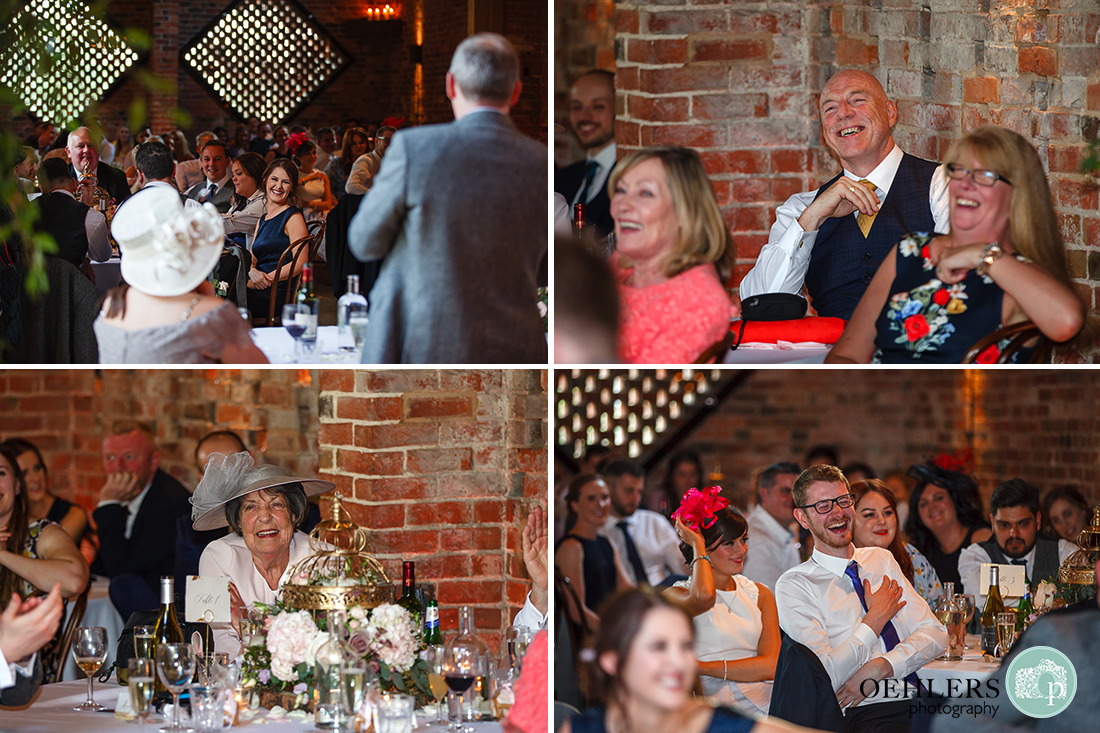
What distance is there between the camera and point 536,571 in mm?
3023

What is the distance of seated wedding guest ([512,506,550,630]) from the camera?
298 cm

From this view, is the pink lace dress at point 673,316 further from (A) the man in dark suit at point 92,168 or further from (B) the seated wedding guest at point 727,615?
(A) the man in dark suit at point 92,168

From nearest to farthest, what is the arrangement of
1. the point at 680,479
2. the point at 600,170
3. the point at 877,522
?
the point at 600,170, the point at 877,522, the point at 680,479

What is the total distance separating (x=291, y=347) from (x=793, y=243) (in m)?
1.36

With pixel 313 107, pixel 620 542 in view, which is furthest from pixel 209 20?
pixel 620 542

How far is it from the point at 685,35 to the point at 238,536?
2.04m

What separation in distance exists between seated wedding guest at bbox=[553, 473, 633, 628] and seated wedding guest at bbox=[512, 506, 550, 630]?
0.16 feet

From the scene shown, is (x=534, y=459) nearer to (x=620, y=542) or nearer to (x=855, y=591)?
(x=855, y=591)

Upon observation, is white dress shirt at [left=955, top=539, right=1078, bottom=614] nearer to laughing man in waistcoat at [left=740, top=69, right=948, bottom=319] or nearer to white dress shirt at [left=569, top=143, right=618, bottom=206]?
laughing man in waistcoat at [left=740, top=69, right=948, bottom=319]

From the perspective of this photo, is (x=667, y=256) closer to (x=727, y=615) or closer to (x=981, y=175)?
(x=981, y=175)

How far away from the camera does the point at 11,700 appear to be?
99.9 inches

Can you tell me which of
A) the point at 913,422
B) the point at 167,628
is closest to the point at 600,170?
the point at 167,628

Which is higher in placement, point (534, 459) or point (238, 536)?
point (534, 459)

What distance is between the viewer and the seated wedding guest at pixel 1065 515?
4.38 metres
